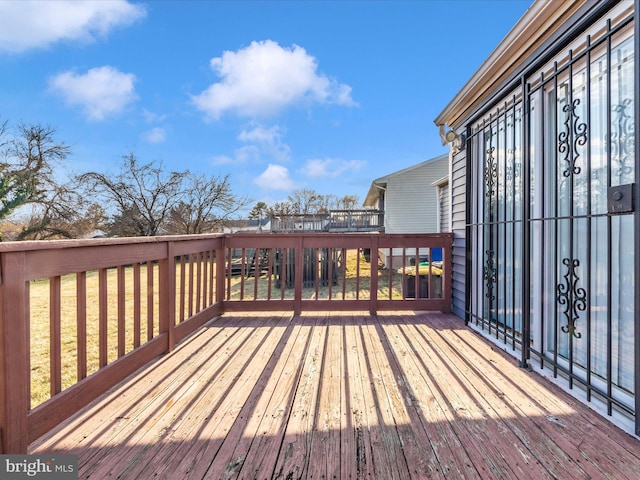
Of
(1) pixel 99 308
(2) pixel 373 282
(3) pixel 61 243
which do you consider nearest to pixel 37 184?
(1) pixel 99 308

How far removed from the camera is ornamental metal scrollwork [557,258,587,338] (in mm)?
1817

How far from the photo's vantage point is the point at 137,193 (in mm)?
13539

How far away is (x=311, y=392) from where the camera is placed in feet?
6.04

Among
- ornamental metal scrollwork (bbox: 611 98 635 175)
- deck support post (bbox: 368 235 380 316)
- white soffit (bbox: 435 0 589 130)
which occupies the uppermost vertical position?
white soffit (bbox: 435 0 589 130)

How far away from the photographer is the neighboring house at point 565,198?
157 cm

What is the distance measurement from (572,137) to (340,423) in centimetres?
219

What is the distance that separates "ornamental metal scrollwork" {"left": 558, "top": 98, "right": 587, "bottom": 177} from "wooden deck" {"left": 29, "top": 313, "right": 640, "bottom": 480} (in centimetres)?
141

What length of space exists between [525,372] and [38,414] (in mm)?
2883

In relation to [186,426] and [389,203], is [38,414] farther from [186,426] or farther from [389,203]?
[389,203]

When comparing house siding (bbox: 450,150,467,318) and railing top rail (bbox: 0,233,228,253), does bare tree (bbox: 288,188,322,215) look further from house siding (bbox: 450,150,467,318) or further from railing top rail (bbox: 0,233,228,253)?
railing top rail (bbox: 0,233,228,253)

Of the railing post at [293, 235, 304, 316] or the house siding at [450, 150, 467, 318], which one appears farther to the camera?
the railing post at [293, 235, 304, 316]

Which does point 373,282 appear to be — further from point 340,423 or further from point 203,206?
point 203,206

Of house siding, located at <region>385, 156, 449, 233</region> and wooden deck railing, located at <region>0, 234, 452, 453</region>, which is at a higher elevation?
house siding, located at <region>385, 156, 449, 233</region>

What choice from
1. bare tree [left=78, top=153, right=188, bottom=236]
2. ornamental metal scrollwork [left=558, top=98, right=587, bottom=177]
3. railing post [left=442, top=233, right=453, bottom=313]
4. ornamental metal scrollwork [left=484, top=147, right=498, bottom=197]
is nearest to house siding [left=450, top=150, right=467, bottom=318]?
railing post [left=442, top=233, right=453, bottom=313]
